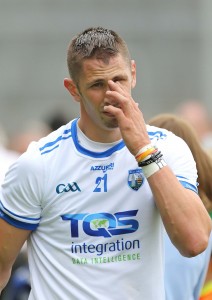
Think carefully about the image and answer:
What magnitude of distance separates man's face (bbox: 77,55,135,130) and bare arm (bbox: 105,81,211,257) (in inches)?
2.4

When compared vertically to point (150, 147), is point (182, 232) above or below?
below

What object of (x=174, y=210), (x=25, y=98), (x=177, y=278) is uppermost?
(x=25, y=98)

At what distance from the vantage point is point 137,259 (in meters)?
6.05

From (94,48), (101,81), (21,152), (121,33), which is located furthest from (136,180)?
(121,33)

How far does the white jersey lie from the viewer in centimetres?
604

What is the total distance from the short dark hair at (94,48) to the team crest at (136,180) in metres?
0.56

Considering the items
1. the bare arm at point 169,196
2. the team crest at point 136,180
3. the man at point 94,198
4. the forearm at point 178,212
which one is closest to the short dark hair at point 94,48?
the man at point 94,198

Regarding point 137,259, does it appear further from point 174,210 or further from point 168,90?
point 168,90

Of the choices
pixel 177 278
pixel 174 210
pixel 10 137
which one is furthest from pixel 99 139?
pixel 10 137

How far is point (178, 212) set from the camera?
575 cm

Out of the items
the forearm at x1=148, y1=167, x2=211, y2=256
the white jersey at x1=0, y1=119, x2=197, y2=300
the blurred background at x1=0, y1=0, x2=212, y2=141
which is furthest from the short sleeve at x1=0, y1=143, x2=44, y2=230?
the blurred background at x1=0, y1=0, x2=212, y2=141

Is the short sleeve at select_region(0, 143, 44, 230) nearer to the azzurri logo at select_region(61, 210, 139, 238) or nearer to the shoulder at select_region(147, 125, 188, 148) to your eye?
the azzurri logo at select_region(61, 210, 139, 238)

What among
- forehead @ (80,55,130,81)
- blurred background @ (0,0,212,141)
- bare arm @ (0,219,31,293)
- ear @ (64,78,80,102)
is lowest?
bare arm @ (0,219,31,293)

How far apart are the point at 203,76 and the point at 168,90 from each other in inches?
25.8
